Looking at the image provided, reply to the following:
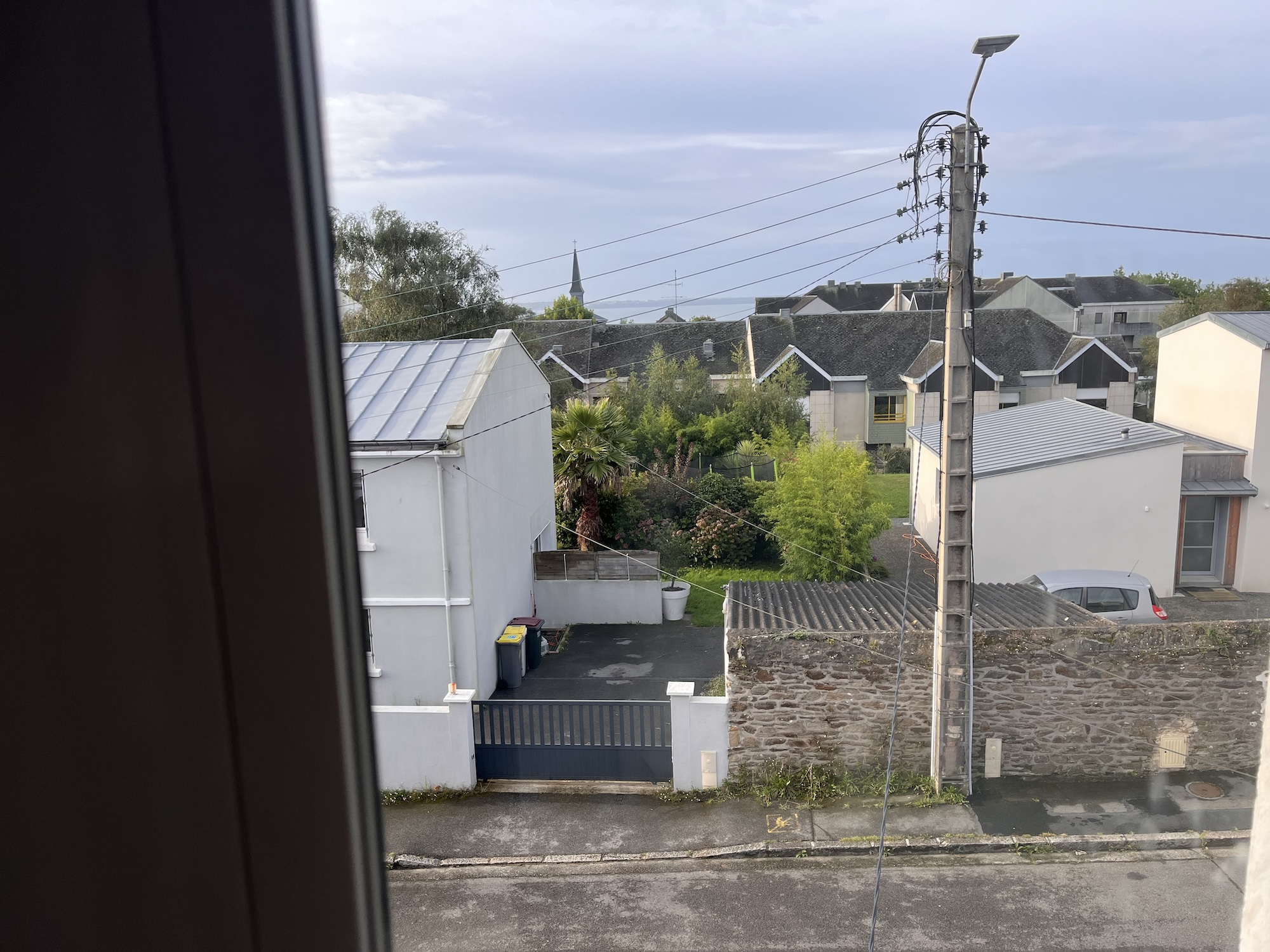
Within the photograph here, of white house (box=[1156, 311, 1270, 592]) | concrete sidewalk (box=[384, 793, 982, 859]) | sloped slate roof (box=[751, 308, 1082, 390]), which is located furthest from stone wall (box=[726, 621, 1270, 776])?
sloped slate roof (box=[751, 308, 1082, 390])

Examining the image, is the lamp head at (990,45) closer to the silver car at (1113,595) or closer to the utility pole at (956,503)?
the utility pole at (956,503)

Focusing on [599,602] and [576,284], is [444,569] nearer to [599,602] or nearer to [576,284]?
[599,602]

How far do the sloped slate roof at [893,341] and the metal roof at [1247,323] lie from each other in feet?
21.3

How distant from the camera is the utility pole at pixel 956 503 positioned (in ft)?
12.6

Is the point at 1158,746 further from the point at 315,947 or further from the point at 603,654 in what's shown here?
the point at 315,947

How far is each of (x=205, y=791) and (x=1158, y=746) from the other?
4961mm

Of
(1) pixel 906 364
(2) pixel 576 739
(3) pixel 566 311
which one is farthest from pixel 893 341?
(2) pixel 576 739

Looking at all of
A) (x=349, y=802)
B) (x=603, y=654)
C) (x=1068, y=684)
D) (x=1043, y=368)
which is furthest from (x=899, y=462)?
(x=349, y=802)

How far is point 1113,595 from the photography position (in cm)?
604

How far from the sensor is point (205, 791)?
32cm

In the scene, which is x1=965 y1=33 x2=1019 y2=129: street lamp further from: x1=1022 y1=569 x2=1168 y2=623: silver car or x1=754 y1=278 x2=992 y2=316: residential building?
x1=754 y1=278 x2=992 y2=316: residential building

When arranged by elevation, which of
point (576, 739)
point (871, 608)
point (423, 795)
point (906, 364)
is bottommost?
point (423, 795)

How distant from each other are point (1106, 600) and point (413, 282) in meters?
8.65

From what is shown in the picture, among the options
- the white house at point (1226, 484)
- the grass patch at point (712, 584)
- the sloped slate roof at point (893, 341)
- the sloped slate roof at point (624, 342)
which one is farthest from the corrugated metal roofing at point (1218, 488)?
the sloped slate roof at point (624, 342)
